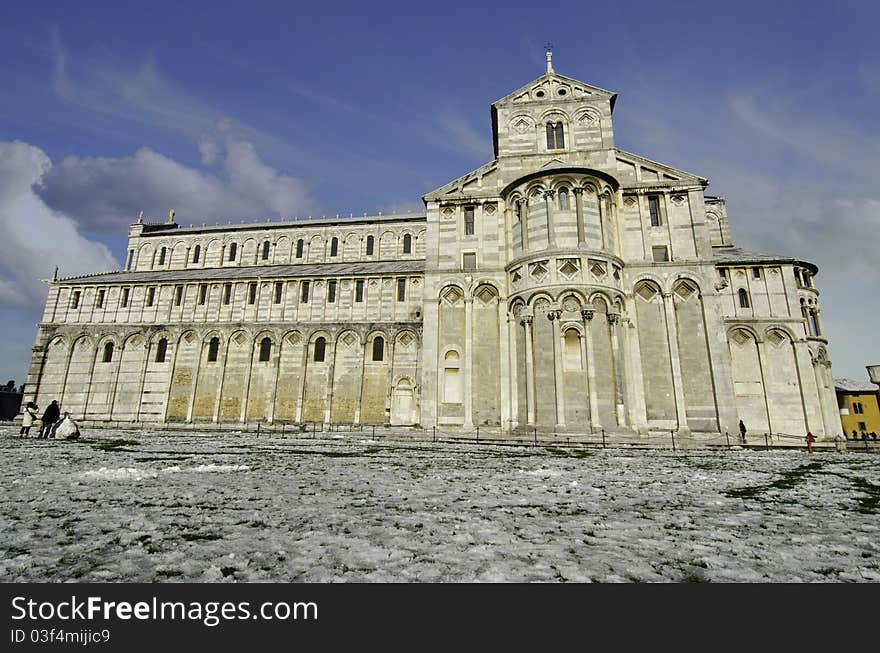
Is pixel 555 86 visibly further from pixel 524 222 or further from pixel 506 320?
pixel 506 320

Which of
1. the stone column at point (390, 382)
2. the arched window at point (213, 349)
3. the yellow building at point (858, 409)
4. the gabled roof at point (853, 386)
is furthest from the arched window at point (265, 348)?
the gabled roof at point (853, 386)

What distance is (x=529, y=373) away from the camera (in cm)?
2211

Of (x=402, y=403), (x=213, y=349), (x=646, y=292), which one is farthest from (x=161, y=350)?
(x=646, y=292)

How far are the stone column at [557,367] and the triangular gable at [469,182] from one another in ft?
29.8

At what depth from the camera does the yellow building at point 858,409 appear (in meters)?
51.7

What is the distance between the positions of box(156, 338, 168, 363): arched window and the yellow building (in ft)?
218

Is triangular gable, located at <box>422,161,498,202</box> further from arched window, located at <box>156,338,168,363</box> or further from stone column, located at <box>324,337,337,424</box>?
arched window, located at <box>156,338,168,363</box>

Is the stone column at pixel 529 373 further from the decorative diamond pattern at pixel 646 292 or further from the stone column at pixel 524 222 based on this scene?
the decorative diamond pattern at pixel 646 292

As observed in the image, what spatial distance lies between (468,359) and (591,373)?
604 centimetres

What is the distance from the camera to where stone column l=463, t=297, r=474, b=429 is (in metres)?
23.3

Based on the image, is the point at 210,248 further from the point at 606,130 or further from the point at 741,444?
the point at 741,444

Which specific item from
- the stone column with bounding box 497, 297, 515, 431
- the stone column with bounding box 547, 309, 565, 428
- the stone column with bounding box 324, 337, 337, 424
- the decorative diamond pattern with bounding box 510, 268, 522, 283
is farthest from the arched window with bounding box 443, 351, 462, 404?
the stone column with bounding box 324, 337, 337, 424

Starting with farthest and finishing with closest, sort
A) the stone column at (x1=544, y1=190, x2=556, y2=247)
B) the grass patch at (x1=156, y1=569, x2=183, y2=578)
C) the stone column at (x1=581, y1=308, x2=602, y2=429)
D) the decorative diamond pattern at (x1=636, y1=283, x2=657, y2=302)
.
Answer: the decorative diamond pattern at (x1=636, y1=283, x2=657, y2=302) < the stone column at (x1=544, y1=190, x2=556, y2=247) < the stone column at (x1=581, y1=308, x2=602, y2=429) < the grass patch at (x1=156, y1=569, x2=183, y2=578)

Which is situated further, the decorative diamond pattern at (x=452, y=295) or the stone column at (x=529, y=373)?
the decorative diamond pattern at (x=452, y=295)
